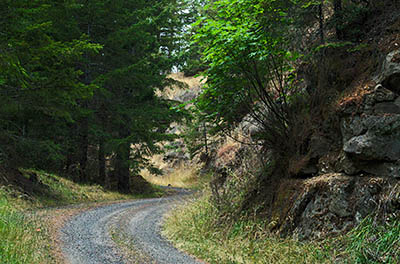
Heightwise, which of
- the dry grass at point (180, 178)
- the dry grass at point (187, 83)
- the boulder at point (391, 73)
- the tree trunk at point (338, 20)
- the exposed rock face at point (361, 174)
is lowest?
the dry grass at point (180, 178)

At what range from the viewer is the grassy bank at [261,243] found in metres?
4.45

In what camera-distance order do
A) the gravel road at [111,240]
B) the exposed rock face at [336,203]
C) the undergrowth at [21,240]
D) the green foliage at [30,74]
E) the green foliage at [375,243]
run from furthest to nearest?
the green foliage at [30,74] < the gravel road at [111,240] < the undergrowth at [21,240] < the exposed rock face at [336,203] < the green foliage at [375,243]

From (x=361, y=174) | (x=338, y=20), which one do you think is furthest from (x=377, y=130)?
(x=338, y=20)

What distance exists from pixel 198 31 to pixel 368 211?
4.56 m

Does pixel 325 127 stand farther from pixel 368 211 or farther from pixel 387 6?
pixel 387 6

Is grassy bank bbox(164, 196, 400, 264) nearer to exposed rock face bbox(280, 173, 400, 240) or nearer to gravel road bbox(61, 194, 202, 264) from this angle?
exposed rock face bbox(280, 173, 400, 240)

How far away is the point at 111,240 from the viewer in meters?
7.35

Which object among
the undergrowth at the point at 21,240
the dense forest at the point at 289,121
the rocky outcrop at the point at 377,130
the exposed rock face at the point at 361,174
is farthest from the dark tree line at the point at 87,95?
the rocky outcrop at the point at 377,130

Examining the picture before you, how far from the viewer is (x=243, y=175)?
8.78 m

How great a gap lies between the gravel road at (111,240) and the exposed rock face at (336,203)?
6.85 feet

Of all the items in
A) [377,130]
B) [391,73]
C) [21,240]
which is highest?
[391,73]

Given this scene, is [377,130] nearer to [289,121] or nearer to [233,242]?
[289,121]

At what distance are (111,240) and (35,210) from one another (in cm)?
385

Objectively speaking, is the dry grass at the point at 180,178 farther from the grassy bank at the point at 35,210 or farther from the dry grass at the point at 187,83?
the dry grass at the point at 187,83
